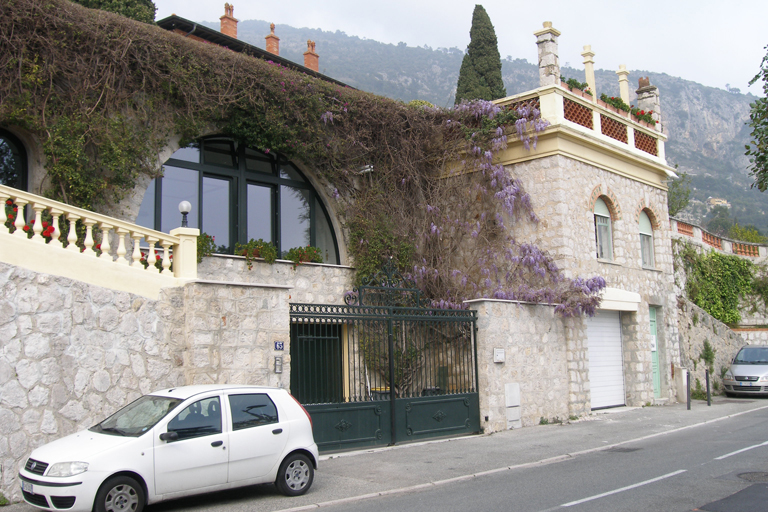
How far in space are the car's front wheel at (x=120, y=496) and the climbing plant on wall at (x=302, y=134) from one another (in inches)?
261

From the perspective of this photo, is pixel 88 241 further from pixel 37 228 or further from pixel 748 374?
pixel 748 374

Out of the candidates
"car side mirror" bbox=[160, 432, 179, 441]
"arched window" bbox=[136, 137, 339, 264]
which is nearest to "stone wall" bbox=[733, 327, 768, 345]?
"arched window" bbox=[136, 137, 339, 264]

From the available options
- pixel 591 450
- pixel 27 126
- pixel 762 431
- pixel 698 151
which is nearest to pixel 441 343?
pixel 591 450

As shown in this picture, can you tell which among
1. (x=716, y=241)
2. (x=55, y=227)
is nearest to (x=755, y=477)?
(x=55, y=227)

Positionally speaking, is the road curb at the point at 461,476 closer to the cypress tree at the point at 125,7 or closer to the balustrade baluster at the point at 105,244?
the balustrade baluster at the point at 105,244

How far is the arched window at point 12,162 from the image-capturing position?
40.4 feet

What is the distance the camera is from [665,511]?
282 inches

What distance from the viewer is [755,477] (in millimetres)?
8820

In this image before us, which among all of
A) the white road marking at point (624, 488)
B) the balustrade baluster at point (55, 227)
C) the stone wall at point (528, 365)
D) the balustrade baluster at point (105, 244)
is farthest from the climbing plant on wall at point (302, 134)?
the white road marking at point (624, 488)

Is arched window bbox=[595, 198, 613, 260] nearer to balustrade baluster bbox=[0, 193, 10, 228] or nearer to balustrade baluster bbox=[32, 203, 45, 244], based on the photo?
balustrade baluster bbox=[32, 203, 45, 244]

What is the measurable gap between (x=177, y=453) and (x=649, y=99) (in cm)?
1990

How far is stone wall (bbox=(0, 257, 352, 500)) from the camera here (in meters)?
8.70

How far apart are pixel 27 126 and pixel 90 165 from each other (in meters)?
1.25

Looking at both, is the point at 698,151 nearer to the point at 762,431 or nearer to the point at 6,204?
the point at 762,431
